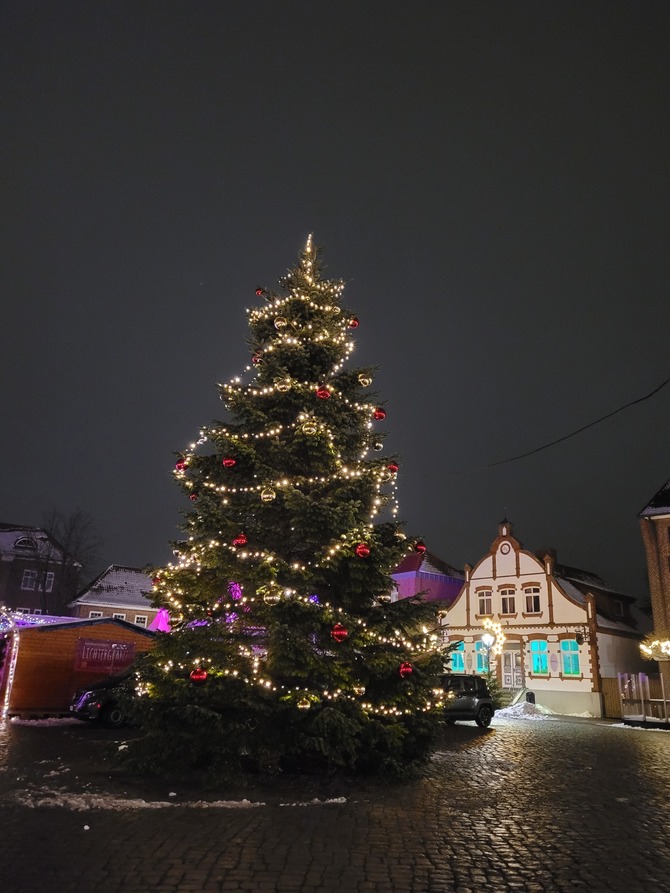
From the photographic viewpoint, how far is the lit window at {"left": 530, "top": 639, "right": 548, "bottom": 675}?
34.1m

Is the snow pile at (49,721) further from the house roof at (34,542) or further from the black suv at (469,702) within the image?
the house roof at (34,542)

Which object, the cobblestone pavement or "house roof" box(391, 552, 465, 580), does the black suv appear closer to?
the cobblestone pavement

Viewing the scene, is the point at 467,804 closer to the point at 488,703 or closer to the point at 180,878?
the point at 180,878

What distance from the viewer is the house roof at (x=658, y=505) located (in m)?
31.5

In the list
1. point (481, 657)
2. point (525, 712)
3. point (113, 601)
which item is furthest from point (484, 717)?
point (113, 601)

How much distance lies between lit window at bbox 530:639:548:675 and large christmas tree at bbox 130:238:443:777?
25.8m

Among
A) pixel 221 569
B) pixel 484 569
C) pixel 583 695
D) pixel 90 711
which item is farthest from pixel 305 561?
pixel 484 569

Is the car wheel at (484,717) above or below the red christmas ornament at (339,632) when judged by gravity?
below

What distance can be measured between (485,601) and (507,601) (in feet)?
4.94

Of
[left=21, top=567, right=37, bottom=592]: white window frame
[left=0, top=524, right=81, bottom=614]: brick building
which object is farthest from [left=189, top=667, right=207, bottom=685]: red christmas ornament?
[left=21, top=567, right=37, bottom=592]: white window frame

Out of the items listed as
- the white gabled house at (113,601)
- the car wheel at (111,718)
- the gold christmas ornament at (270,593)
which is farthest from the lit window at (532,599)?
the gold christmas ornament at (270,593)

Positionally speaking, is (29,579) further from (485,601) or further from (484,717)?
(484,717)

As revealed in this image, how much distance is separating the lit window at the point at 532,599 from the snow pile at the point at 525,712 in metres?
5.88

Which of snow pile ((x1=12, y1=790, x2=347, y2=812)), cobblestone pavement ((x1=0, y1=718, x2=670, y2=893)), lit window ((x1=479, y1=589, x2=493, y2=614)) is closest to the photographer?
cobblestone pavement ((x1=0, y1=718, x2=670, y2=893))
